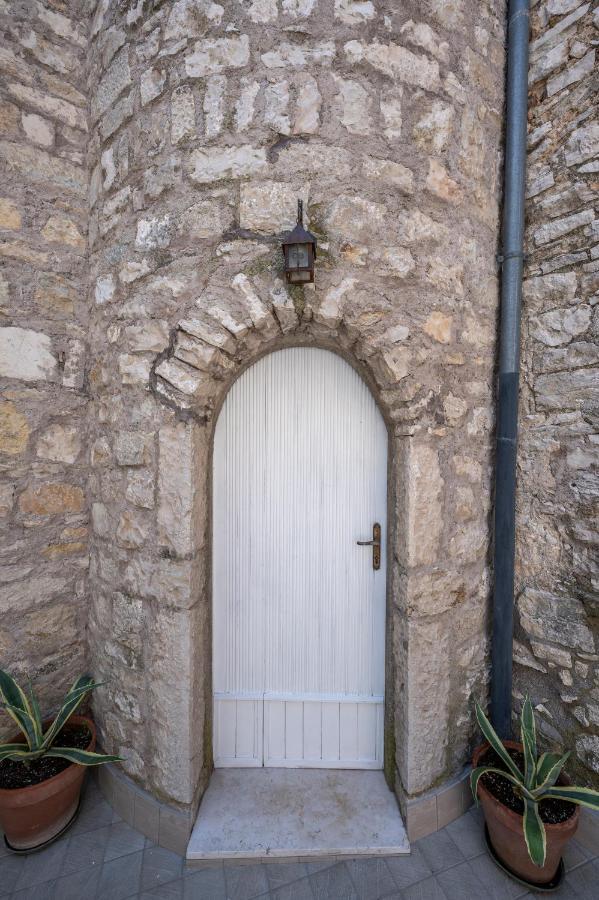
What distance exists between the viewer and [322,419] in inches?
89.0

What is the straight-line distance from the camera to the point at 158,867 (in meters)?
1.88

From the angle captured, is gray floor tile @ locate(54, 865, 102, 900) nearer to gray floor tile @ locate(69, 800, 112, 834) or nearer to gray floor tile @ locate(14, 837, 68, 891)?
gray floor tile @ locate(14, 837, 68, 891)

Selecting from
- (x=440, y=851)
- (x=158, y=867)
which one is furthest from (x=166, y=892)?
(x=440, y=851)

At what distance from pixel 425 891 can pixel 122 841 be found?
139 cm

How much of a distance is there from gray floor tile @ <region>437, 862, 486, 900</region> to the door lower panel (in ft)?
1.77

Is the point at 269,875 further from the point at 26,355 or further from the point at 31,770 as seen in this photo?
the point at 26,355

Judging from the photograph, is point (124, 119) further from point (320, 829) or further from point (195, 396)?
point (320, 829)

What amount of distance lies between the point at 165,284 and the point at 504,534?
Answer: 2099 millimetres

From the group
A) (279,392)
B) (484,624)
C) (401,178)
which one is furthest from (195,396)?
(484,624)

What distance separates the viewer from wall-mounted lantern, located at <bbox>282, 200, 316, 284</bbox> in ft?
5.62

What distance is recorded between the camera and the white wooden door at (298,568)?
7.40ft

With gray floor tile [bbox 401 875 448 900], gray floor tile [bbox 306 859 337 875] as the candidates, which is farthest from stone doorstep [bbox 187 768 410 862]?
gray floor tile [bbox 401 875 448 900]

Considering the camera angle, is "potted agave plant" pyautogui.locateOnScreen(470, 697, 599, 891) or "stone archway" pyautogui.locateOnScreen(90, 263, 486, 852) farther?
"stone archway" pyautogui.locateOnScreen(90, 263, 486, 852)

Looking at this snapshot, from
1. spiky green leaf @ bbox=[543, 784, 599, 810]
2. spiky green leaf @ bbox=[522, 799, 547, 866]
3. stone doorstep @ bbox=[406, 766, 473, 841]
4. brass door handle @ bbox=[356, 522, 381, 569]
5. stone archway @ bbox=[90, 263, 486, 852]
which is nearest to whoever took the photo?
spiky green leaf @ bbox=[522, 799, 547, 866]
